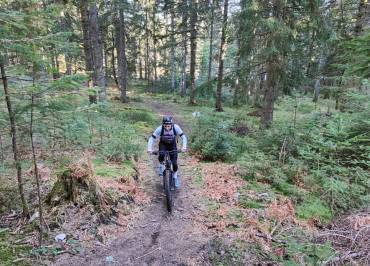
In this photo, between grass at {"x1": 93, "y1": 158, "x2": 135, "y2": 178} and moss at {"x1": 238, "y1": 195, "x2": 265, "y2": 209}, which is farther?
grass at {"x1": 93, "y1": 158, "x2": 135, "y2": 178}

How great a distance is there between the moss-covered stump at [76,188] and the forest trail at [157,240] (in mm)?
848

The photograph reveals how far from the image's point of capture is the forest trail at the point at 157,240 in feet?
15.4

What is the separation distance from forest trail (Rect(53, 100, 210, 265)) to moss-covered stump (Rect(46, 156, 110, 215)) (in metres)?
0.85

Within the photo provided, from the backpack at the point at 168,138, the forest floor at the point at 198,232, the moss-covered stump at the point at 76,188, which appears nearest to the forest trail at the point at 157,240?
the forest floor at the point at 198,232

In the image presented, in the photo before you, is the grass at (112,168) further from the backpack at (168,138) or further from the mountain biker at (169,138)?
the backpack at (168,138)

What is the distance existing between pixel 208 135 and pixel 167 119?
394 centimetres

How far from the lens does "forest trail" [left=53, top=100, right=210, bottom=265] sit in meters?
4.68

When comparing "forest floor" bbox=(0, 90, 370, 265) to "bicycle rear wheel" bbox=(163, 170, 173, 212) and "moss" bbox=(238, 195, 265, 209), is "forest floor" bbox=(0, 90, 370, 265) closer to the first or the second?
"moss" bbox=(238, 195, 265, 209)

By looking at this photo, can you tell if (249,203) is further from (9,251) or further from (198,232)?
(9,251)

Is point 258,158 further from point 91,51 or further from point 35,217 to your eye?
point 91,51

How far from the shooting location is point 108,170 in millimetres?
7676

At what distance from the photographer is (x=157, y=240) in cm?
529

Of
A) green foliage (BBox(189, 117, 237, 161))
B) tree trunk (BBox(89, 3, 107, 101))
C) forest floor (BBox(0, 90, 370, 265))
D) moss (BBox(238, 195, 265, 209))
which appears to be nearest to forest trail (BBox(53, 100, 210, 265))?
forest floor (BBox(0, 90, 370, 265))

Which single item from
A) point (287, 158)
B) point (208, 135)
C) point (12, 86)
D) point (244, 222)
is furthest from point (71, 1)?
point (244, 222)
